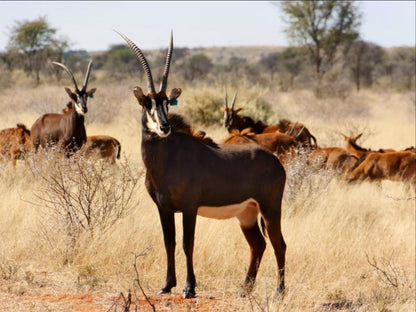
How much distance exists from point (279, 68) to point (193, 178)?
2330 inches

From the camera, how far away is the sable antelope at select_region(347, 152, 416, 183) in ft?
36.3

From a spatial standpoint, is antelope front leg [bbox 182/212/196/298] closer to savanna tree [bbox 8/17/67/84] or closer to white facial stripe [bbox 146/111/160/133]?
white facial stripe [bbox 146/111/160/133]

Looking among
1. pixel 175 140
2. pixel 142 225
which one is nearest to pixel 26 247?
pixel 142 225

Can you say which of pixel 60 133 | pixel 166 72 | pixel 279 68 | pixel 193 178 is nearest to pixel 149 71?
pixel 166 72

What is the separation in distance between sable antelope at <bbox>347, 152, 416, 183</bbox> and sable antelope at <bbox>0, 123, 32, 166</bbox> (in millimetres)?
5894

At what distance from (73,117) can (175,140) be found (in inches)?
253

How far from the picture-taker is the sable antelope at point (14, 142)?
37.7 ft

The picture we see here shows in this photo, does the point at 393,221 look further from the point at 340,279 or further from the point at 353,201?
the point at 340,279

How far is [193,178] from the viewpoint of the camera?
17.9ft

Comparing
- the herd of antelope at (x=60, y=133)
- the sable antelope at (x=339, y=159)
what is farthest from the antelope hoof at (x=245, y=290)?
the sable antelope at (x=339, y=159)

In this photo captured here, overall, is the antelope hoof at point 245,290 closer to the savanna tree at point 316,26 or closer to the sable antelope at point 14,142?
the sable antelope at point 14,142

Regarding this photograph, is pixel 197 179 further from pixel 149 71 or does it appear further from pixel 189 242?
pixel 149 71

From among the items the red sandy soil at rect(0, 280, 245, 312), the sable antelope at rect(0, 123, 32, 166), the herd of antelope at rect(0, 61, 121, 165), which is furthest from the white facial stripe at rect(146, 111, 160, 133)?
the sable antelope at rect(0, 123, 32, 166)

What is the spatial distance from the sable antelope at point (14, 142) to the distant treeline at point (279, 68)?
61.9ft
